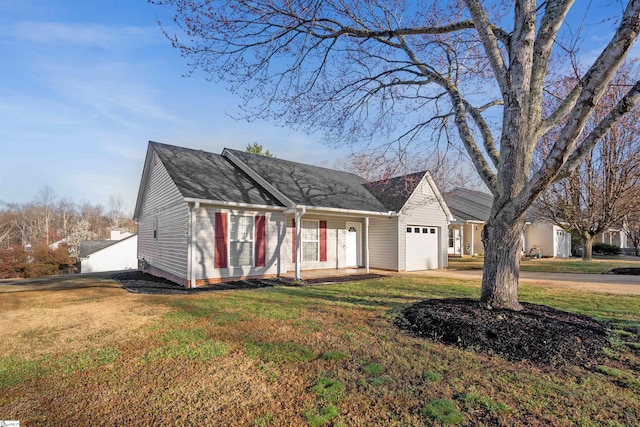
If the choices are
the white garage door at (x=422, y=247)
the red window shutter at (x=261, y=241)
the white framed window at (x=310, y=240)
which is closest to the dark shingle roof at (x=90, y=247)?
the white framed window at (x=310, y=240)

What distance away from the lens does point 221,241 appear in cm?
1045

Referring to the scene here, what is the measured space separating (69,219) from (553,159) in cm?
6579

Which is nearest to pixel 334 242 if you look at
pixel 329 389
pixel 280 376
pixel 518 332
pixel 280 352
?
pixel 518 332

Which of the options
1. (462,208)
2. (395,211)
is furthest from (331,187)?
(462,208)

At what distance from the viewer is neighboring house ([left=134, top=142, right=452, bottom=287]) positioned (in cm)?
1031

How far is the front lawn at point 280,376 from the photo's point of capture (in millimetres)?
2619

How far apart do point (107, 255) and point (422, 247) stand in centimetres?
2885

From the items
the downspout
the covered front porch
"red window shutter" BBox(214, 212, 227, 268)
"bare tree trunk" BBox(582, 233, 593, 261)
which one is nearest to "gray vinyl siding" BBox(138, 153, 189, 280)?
the downspout

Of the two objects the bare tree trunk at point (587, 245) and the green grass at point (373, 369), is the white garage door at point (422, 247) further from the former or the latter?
the green grass at point (373, 369)

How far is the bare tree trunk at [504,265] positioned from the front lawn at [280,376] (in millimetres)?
1409

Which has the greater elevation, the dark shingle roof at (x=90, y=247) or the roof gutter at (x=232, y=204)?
the roof gutter at (x=232, y=204)

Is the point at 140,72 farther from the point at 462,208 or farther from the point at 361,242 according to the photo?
the point at 462,208

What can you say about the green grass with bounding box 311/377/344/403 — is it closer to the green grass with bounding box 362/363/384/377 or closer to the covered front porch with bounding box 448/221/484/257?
the green grass with bounding box 362/363/384/377

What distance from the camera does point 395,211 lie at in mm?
14102
